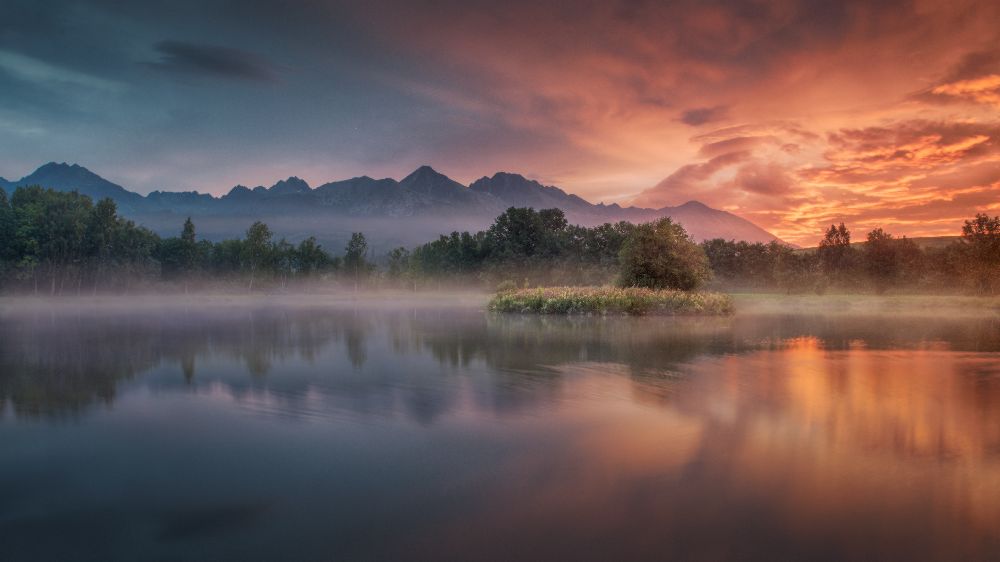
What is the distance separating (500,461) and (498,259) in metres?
86.2

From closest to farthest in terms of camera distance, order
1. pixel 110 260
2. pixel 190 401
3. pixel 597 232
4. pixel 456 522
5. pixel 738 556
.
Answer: pixel 738 556, pixel 456 522, pixel 190 401, pixel 110 260, pixel 597 232

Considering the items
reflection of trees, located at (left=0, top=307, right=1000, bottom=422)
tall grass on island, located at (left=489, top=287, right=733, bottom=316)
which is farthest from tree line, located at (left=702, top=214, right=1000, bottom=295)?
tall grass on island, located at (left=489, top=287, right=733, bottom=316)

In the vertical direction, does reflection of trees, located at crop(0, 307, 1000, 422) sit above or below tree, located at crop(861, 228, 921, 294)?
below

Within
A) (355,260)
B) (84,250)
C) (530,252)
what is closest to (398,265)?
(355,260)

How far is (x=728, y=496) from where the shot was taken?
5895 mm

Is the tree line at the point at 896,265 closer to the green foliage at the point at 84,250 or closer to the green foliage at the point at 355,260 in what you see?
the green foliage at the point at 355,260

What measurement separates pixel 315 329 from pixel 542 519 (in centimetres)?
2527

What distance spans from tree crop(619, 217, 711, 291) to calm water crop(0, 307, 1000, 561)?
2713cm

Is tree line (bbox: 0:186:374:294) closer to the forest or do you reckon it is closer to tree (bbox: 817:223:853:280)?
the forest

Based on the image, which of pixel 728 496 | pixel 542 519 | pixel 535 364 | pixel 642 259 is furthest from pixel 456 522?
pixel 642 259

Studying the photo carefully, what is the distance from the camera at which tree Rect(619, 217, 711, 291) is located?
42.6 metres

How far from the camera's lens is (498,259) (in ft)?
305

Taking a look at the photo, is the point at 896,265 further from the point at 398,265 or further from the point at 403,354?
the point at 398,265

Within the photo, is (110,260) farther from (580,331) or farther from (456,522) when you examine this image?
(456,522)
